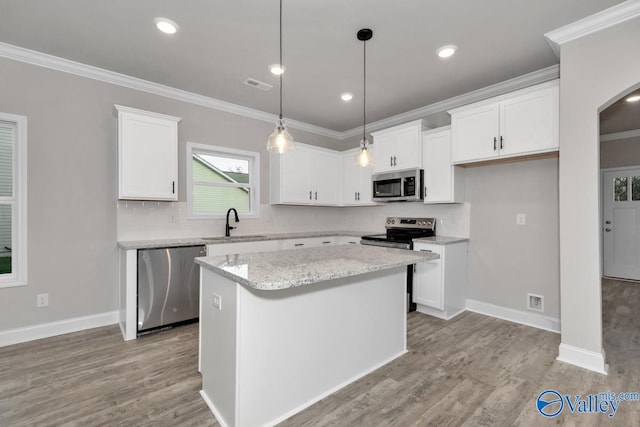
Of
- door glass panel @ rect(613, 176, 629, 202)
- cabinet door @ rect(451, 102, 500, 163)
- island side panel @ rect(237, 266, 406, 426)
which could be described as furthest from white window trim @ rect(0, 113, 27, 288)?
door glass panel @ rect(613, 176, 629, 202)

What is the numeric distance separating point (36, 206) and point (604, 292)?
7.26 m

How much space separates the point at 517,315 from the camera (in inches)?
132

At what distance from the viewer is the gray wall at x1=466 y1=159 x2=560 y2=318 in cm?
313

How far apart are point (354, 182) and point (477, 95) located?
2066 mm

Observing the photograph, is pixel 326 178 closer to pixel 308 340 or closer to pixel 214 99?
pixel 214 99

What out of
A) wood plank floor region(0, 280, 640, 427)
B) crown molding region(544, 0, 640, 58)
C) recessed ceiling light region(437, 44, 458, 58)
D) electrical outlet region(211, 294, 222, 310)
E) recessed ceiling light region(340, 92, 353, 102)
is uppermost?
recessed ceiling light region(340, 92, 353, 102)

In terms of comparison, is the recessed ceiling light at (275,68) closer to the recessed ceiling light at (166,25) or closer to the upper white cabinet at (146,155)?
the recessed ceiling light at (166,25)

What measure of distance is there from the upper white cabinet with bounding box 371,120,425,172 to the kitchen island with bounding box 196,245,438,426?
2.03m

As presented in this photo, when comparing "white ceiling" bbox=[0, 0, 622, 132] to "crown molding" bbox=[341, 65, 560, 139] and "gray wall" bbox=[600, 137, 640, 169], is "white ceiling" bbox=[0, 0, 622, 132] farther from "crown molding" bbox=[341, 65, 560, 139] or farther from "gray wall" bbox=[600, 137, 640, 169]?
"gray wall" bbox=[600, 137, 640, 169]

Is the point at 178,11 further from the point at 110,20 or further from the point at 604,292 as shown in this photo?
the point at 604,292

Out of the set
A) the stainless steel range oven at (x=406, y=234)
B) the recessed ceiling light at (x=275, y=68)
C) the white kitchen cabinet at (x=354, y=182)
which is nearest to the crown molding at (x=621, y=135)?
the stainless steel range oven at (x=406, y=234)

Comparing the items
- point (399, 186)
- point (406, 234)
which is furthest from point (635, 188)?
point (399, 186)

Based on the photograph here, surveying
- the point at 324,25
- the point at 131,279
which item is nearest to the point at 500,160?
the point at 324,25

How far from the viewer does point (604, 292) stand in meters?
4.52
